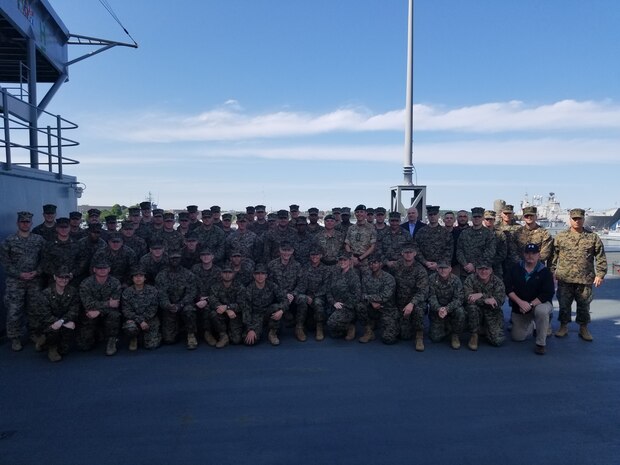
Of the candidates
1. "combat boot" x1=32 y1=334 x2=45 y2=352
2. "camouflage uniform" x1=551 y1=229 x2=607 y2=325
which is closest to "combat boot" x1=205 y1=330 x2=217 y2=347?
"combat boot" x1=32 y1=334 x2=45 y2=352

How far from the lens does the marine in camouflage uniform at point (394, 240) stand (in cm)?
655

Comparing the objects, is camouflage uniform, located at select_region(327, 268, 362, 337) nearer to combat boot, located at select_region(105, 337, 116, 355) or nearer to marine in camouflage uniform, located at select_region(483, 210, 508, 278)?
marine in camouflage uniform, located at select_region(483, 210, 508, 278)

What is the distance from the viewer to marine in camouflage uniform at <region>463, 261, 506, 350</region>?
203 inches

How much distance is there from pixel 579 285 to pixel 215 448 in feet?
17.5

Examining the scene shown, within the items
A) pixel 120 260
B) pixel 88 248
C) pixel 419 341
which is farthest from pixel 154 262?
pixel 419 341

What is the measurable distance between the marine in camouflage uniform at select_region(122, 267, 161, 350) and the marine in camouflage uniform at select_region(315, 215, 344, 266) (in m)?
2.72

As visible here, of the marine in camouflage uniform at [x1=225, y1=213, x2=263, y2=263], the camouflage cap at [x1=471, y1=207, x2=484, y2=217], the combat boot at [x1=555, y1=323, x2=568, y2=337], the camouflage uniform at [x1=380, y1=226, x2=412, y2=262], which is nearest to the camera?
the combat boot at [x1=555, y1=323, x2=568, y2=337]

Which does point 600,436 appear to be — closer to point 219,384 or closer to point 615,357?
point 615,357

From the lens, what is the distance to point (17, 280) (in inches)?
207

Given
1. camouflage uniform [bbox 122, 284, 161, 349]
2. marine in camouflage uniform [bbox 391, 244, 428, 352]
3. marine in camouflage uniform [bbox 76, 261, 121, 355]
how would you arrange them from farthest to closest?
marine in camouflage uniform [bbox 391, 244, 428, 352]
camouflage uniform [bbox 122, 284, 161, 349]
marine in camouflage uniform [bbox 76, 261, 121, 355]

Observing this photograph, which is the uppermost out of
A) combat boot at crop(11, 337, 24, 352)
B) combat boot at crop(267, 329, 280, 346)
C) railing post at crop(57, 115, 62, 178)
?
railing post at crop(57, 115, 62, 178)

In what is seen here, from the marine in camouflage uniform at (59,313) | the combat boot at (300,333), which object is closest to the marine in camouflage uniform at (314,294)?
the combat boot at (300,333)

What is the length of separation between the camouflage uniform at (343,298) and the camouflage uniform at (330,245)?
70cm

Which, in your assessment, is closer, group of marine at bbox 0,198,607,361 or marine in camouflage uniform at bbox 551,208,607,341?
group of marine at bbox 0,198,607,361
